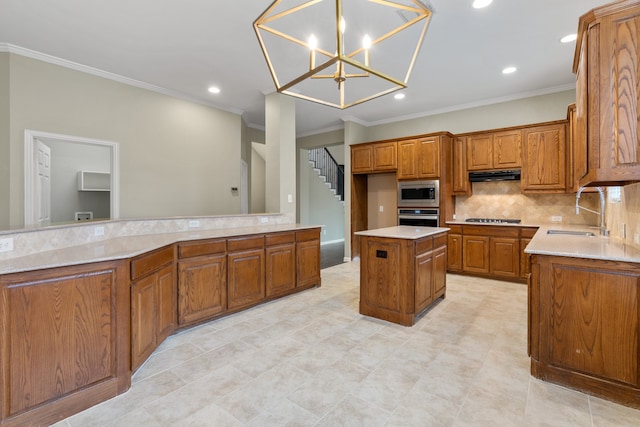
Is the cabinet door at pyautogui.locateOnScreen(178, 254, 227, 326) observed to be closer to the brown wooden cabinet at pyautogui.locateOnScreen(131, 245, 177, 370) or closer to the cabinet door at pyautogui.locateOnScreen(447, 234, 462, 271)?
the brown wooden cabinet at pyautogui.locateOnScreen(131, 245, 177, 370)

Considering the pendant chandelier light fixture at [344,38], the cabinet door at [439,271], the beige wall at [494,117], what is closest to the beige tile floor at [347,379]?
the cabinet door at [439,271]

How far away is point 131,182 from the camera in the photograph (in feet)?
14.2

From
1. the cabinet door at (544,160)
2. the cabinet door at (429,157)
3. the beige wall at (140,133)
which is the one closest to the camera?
the beige wall at (140,133)

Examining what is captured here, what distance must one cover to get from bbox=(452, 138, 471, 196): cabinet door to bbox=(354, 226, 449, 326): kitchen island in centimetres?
227

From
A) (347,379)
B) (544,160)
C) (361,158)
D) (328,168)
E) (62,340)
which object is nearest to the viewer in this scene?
(62,340)

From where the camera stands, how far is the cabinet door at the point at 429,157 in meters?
5.16

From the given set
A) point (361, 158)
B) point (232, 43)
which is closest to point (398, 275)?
point (232, 43)

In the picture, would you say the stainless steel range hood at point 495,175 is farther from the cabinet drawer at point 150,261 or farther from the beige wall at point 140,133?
the cabinet drawer at point 150,261

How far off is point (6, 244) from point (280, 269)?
8.10 feet

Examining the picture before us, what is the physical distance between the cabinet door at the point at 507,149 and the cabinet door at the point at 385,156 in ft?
5.48

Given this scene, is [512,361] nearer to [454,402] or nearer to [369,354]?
[454,402]

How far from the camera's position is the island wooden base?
9.77 feet

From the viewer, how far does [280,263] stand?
3764 millimetres

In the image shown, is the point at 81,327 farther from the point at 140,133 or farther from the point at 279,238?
the point at 140,133
